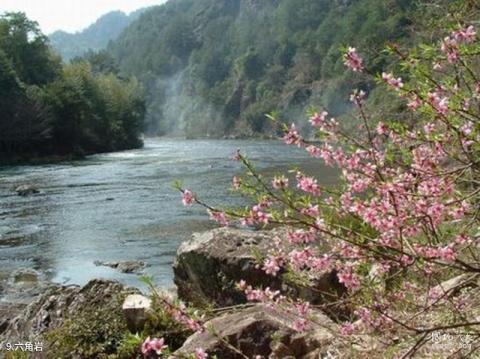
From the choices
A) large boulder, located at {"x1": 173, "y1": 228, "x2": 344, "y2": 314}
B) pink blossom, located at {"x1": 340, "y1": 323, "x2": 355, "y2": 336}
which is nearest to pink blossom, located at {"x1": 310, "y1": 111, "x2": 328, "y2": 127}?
pink blossom, located at {"x1": 340, "y1": 323, "x2": 355, "y2": 336}

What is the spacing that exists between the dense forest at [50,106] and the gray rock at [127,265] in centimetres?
3687

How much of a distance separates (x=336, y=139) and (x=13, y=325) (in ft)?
21.0

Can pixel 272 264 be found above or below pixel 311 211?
below

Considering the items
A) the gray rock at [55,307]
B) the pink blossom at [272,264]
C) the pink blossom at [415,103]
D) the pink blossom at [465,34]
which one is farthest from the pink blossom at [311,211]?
the gray rock at [55,307]

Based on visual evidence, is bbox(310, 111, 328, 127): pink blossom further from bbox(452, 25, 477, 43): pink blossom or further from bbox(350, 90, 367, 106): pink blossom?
bbox(452, 25, 477, 43): pink blossom

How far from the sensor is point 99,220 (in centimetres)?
2094

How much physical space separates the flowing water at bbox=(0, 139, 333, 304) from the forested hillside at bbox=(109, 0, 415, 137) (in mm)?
58288

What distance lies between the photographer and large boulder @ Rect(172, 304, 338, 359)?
217 inches

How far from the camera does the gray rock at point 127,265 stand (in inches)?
561

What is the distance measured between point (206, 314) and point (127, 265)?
35.0 ft

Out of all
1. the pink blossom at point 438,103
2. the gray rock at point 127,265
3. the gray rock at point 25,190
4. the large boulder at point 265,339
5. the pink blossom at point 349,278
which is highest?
the pink blossom at point 438,103

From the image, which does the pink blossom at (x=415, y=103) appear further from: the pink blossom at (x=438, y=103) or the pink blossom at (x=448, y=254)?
the pink blossom at (x=448, y=254)

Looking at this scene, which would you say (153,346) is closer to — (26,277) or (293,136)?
(293,136)

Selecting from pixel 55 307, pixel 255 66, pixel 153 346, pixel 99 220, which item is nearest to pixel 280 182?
pixel 153 346
